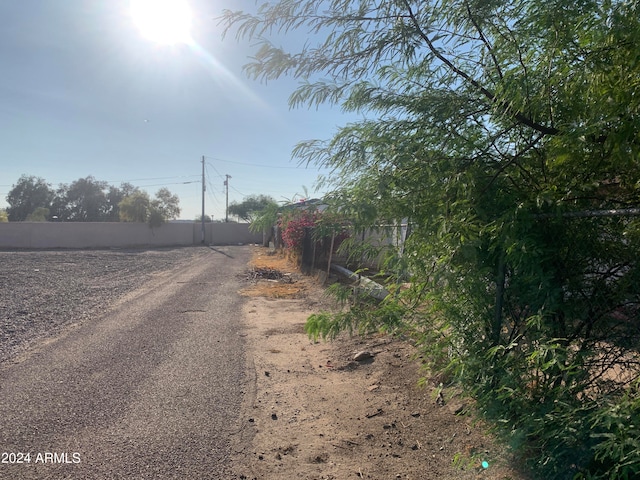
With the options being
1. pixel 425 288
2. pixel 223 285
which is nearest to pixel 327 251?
pixel 223 285

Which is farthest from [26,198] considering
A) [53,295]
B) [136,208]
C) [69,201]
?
[53,295]

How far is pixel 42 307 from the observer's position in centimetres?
1099

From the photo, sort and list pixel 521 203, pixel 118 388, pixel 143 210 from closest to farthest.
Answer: pixel 521 203
pixel 118 388
pixel 143 210

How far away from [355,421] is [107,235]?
44.9 m

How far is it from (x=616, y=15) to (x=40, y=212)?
81.8m

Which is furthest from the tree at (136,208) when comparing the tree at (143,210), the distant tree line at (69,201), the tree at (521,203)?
the tree at (521,203)

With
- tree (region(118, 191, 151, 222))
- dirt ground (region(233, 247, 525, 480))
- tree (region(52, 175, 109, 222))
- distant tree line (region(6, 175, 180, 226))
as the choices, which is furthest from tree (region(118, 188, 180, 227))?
dirt ground (region(233, 247, 525, 480))

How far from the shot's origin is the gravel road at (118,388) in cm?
379

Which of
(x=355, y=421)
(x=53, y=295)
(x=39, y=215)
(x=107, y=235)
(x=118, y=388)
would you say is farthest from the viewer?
(x=39, y=215)

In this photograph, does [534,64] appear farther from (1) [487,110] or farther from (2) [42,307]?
(2) [42,307]

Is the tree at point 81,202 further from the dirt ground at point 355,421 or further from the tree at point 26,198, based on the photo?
the dirt ground at point 355,421

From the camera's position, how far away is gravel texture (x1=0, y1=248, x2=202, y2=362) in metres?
8.42

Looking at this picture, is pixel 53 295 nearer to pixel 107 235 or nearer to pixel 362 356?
pixel 362 356

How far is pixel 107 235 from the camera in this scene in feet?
146
